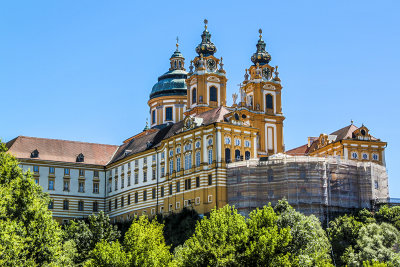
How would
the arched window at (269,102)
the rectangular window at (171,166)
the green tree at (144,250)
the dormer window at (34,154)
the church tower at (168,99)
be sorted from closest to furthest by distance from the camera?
the green tree at (144,250)
the rectangular window at (171,166)
the dormer window at (34,154)
the arched window at (269,102)
the church tower at (168,99)

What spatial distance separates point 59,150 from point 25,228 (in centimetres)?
6301

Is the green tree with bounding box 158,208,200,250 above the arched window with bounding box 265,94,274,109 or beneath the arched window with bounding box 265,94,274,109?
beneath

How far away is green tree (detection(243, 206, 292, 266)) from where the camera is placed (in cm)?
6078

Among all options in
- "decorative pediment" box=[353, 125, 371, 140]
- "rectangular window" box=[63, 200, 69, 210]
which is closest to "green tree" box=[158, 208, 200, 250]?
"rectangular window" box=[63, 200, 69, 210]

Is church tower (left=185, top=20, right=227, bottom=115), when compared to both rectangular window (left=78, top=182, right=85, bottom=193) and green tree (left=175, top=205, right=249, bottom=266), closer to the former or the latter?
rectangular window (left=78, top=182, right=85, bottom=193)

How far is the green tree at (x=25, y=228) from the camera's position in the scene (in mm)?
57375

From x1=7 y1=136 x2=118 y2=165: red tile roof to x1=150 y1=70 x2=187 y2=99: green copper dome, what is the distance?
1392cm

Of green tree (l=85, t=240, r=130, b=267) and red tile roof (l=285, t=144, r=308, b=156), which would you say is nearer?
green tree (l=85, t=240, r=130, b=267)

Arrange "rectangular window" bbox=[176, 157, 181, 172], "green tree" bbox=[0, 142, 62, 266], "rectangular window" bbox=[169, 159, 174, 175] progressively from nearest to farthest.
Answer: "green tree" bbox=[0, 142, 62, 266], "rectangular window" bbox=[176, 157, 181, 172], "rectangular window" bbox=[169, 159, 174, 175]

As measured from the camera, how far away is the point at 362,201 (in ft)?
317

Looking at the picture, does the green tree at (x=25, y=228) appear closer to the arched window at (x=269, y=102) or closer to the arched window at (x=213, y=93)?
the arched window at (x=213, y=93)

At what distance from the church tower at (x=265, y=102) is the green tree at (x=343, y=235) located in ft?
103

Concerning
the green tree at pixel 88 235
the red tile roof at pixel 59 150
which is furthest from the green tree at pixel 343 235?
the red tile roof at pixel 59 150

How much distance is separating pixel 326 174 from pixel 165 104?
44451 mm
